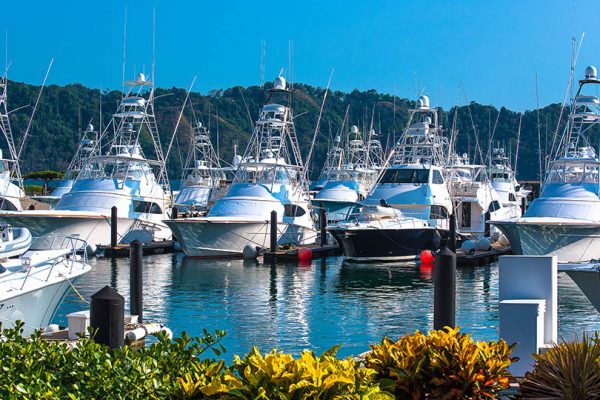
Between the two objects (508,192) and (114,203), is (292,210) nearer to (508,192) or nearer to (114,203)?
(114,203)

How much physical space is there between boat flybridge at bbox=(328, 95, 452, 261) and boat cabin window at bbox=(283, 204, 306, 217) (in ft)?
10.7

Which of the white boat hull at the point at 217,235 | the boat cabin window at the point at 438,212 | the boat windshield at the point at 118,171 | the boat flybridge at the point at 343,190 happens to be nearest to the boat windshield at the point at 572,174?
the boat cabin window at the point at 438,212

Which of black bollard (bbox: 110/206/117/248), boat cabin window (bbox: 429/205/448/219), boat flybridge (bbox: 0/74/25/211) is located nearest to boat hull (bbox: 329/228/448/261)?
boat cabin window (bbox: 429/205/448/219)

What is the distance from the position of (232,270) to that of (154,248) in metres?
8.77

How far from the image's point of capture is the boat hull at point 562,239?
3106 centimetres

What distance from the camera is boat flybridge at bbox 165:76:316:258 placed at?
39.6 meters

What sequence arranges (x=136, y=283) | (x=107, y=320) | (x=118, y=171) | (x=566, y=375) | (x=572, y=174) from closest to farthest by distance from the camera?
(x=566, y=375) < (x=107, y=320) < (x=136, y=283) < (x=572, y=174) < (x=118, y=171)

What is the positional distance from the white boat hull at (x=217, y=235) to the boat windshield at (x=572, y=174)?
42.7 feet

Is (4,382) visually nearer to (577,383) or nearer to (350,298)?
(577,383)

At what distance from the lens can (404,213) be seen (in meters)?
40.6

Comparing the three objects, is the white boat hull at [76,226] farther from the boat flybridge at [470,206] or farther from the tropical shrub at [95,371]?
the tropical shrub at [95,371]

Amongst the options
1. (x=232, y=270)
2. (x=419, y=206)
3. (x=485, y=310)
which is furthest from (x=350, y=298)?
(x=419, y=206)

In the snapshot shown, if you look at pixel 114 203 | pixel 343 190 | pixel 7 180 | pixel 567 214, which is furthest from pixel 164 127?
pixel 567 214

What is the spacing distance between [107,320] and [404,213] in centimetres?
3213
